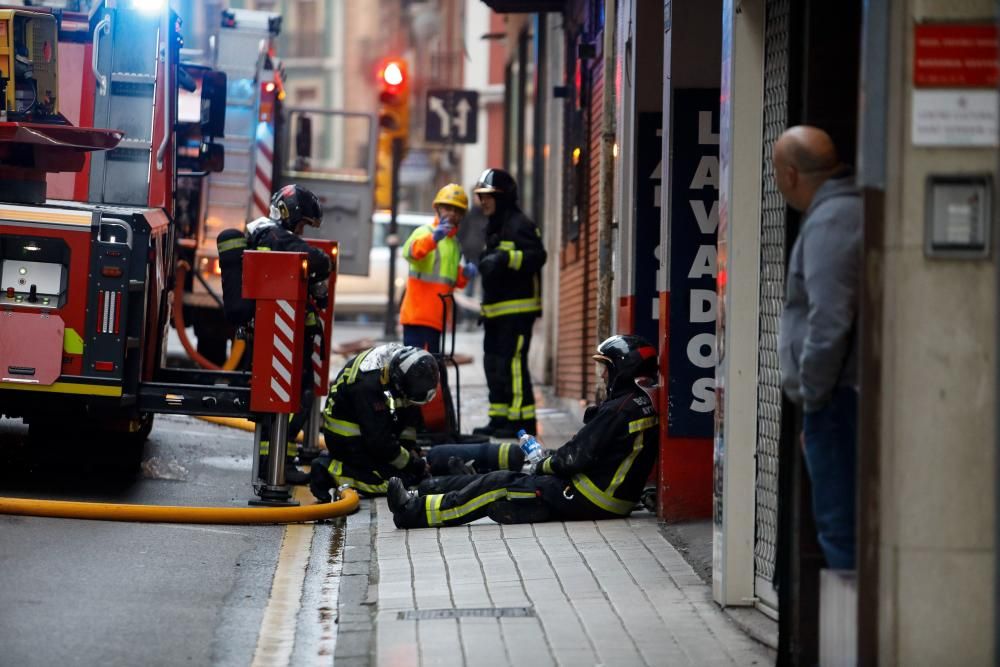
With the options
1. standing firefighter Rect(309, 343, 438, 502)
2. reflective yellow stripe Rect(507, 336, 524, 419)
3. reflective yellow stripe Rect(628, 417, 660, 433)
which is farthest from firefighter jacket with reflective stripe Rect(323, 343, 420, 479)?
reflective yellow stripe Rect(507, 336, 524, 419)

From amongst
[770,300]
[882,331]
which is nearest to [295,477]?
[770,300]

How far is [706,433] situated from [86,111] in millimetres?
4591

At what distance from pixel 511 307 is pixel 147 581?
5837 mm

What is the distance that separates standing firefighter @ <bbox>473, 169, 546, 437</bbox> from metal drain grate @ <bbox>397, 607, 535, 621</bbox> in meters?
6.05

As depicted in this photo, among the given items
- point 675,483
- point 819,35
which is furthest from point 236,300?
point 819,35

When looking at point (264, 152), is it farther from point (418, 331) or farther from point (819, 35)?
point (819, 35)

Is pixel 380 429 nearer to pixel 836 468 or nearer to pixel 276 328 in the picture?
pixel 276 328

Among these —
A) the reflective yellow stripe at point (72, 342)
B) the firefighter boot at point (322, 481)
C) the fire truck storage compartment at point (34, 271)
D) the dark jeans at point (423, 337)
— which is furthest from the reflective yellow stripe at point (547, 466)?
the dark jeans at point (423, 337)

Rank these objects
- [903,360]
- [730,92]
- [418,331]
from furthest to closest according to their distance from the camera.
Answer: [418,331], [730,92], [903,360]

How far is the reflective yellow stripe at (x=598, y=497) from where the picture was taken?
9.14 meters

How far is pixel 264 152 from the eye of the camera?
1723 centimetres

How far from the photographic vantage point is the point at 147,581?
759cm

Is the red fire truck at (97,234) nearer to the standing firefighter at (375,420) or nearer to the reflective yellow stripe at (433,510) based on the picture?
the standing firefighter at (375,420)

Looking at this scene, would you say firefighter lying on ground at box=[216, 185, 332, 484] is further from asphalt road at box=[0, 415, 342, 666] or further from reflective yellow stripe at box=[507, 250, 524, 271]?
reflective yellow stripe at box=[507, 250, 524, 271]
